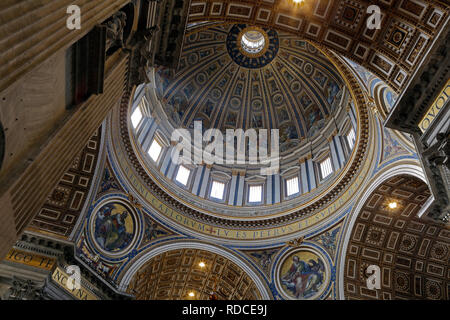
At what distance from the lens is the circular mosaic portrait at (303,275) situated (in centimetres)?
1681

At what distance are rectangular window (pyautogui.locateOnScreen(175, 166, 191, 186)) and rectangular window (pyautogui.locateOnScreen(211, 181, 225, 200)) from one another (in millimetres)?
1706

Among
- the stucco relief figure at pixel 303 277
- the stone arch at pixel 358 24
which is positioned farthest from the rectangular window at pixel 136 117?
the stucco relief figure at pixel 303 277

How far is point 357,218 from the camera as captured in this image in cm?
1564

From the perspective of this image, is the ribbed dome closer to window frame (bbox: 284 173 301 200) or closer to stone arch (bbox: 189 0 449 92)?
window frame (bbox: 284 173 301 200)

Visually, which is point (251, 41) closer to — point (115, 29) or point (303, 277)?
point (303, 277)

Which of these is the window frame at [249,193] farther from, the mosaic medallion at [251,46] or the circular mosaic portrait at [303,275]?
the mosaic medallion at [251,46]

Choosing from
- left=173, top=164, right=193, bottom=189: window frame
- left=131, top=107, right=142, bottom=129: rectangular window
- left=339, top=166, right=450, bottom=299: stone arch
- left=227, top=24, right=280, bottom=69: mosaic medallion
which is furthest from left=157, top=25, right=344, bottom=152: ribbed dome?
left=339, top=166, right=450, bottom=299: stone arch

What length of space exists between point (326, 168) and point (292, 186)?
7.68 ft

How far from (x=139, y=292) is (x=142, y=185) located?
5.21m

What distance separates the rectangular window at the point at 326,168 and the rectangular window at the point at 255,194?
394 cm

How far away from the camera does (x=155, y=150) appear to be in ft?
65.8

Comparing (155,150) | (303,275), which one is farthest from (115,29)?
(303,275)

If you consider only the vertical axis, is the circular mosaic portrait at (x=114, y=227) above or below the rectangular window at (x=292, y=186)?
below
